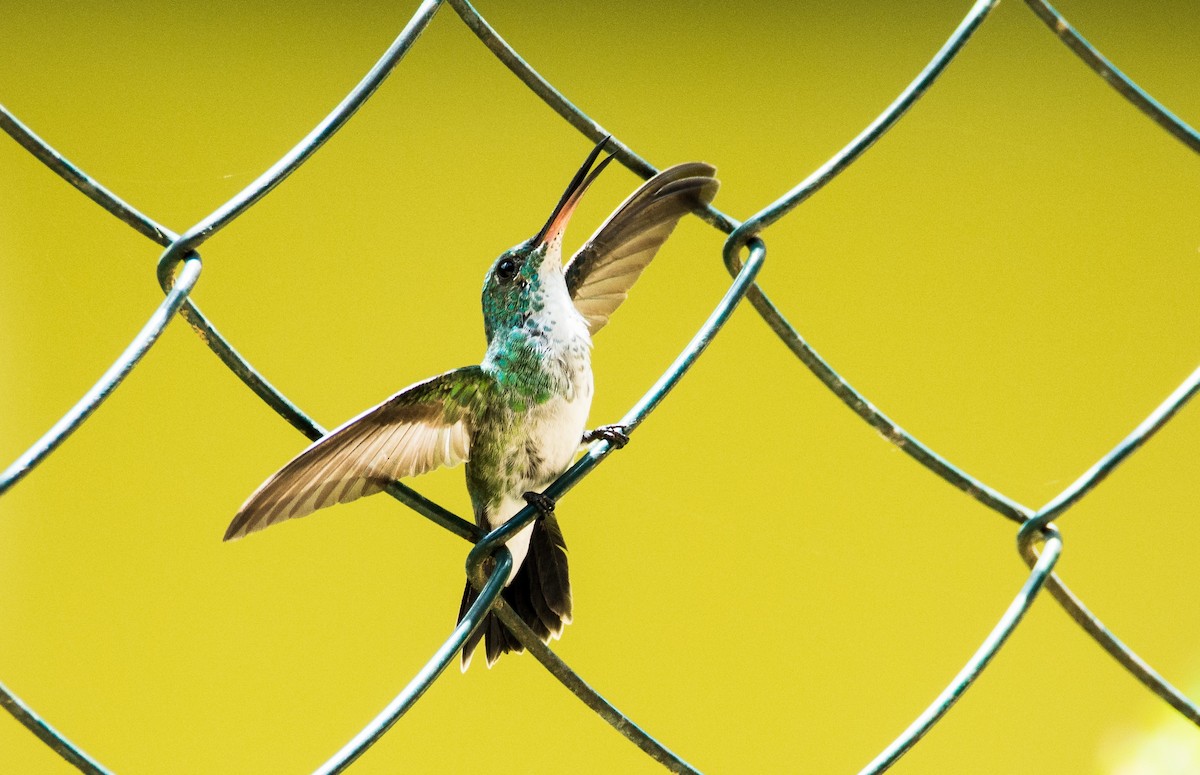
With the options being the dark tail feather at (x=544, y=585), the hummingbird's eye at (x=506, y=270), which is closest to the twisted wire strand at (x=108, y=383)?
the hummingbird's eye at (x=506, y=270)

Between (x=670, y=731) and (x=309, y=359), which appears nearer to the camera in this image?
(x=309, y=359)

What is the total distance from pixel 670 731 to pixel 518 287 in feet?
4.67

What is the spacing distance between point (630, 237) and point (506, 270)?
14 centimetres

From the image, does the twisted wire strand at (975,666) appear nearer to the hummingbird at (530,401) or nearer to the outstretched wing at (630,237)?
the hummingbird at (530,401)

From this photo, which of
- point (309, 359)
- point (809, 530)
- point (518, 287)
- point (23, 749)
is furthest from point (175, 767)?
point (518, 287)

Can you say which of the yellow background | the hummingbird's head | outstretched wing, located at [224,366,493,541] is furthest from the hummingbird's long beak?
the yellow background

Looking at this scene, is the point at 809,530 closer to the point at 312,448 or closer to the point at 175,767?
the point at 175,767

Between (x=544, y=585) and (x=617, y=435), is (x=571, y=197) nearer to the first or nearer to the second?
(x=617, y=435)

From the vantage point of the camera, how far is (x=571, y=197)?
4.00 feet

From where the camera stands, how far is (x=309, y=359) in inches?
94.2

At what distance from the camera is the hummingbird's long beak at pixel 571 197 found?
1089 millimetres

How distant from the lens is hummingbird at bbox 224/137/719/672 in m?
1.09

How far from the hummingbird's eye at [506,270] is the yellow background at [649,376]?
98 centimetres

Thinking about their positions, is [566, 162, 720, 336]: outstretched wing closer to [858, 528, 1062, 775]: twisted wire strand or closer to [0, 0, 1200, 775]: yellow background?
[858, 528, 1062, 775]: twisted wire strand
